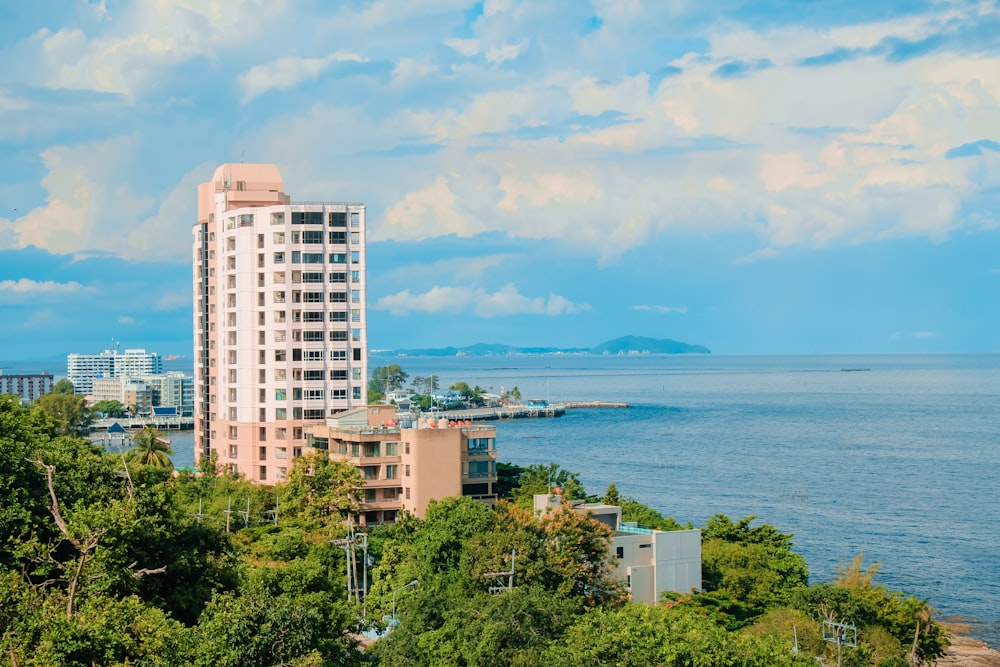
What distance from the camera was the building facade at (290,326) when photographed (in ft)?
237

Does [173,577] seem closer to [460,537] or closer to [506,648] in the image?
[506,648]

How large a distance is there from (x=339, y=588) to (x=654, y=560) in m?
16.2

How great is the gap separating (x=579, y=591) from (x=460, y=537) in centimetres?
499

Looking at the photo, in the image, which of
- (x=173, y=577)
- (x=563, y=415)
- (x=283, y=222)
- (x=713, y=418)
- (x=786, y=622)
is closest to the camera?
(x=173, y=577)

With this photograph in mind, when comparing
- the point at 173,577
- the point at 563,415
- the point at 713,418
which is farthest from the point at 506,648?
the point at 563,415

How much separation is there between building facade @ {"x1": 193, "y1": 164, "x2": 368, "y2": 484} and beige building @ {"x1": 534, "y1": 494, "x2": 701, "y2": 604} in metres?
25.2

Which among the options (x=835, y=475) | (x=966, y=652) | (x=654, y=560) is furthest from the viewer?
(x=835, y=475)

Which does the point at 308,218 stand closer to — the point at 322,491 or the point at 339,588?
the point at 322,491

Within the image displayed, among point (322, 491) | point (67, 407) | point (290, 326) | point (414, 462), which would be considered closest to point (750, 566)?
point (414, 462)

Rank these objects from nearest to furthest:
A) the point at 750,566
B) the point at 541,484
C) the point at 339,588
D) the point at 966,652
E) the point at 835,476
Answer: the point at 339,588, the point at 966,652, the point at 750,566, the point at 541,484, the point at 835,476

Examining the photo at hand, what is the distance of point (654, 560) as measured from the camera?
49.5 metres

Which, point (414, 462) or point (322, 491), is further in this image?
point (414, 462)

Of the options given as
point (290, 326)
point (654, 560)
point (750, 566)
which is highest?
point (290, 326)

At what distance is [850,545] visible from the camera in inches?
2899
